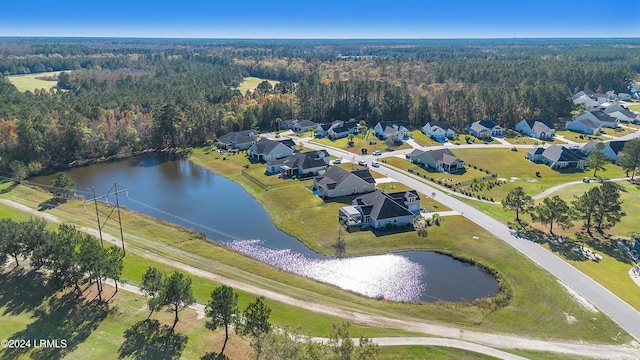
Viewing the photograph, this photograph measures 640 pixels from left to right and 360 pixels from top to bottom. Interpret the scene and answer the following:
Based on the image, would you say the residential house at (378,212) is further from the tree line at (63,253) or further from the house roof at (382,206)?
the tree line at (63,253)

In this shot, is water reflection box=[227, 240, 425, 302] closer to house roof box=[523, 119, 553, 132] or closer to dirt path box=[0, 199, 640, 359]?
dirt path box=[0, 199, 640, 359]

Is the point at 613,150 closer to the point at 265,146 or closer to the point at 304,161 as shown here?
the point at 304,161

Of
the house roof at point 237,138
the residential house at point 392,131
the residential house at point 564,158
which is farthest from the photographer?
the residential house at point 392,131

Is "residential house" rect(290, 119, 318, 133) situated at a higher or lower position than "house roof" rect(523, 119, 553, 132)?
lower

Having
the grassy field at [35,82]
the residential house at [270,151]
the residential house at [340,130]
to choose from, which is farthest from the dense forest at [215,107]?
the residential house at [270,151]

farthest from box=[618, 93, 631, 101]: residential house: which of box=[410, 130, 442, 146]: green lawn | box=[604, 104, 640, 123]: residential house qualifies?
box=[410, 130, 442, 146]: green lawn

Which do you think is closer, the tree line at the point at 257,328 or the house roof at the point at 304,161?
the tree line at the point at 257,328

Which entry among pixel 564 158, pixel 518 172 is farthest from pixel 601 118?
pixel 518 172
